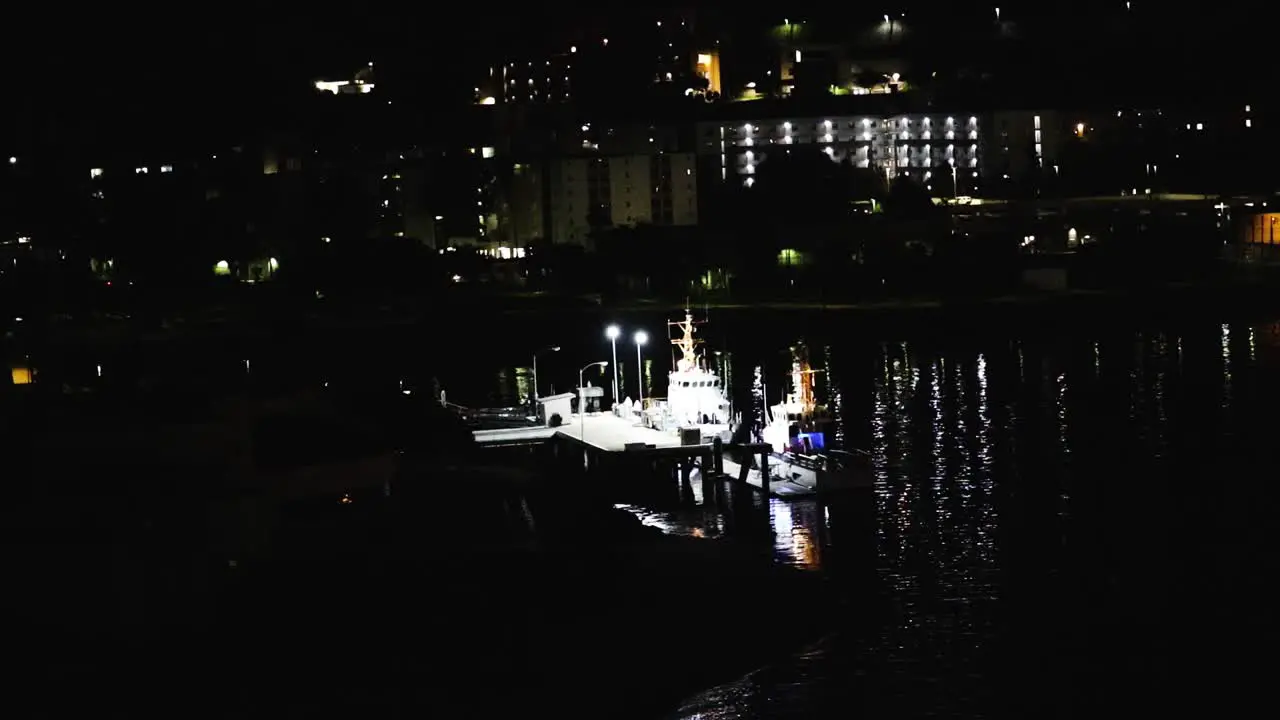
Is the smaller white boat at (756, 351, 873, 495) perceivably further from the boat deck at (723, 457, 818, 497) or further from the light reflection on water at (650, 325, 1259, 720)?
the light reflection on water at (650, 325, 1259, 720)

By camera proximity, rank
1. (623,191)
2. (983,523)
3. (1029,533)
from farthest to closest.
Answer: (623,191) → (983,523) → (1029,533)

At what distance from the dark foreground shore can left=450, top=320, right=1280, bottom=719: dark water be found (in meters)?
0.60

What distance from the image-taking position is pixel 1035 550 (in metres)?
16.9

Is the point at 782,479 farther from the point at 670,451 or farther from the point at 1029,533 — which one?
the point at 1029,533

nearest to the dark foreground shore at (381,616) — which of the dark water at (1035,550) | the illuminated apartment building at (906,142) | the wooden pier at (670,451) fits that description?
the dark water at (1035,550)

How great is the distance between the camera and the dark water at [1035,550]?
1270 centimetres

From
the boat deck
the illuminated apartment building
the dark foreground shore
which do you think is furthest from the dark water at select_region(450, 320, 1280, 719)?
the illuminated apartment building

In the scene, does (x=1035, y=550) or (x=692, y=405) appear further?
(x=692, y=405)

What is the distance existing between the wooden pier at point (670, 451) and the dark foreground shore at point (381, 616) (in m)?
4.10

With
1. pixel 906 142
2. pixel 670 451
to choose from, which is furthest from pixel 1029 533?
pixel 906 142

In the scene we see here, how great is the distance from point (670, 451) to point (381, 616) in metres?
7.88

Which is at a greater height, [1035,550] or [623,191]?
[623,191]

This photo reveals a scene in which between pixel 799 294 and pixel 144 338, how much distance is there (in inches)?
690

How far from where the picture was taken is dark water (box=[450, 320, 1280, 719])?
41.7 feet
